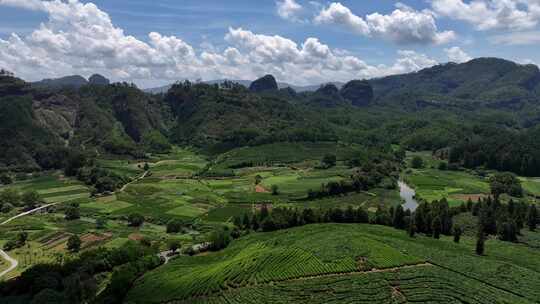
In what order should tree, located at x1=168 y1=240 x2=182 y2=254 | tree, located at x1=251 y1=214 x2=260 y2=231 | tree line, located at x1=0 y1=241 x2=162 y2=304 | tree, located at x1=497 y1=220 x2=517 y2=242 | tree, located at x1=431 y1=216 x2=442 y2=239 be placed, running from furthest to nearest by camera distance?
tree, located at x1=251 y1=214 x2=260 y2=231 → tree, located at x1=431 y1=216 x2=442 y2=239 → tree, located at x1=497 y1=220 x2=517 y2=242 → tree, located at x1=168 y1=240 x2=182 y2=254 → tree line, located at x1=0 y1=241 x2=162 y2=304

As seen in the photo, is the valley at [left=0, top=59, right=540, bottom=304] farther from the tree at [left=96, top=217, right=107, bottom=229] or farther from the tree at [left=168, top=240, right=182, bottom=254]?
the tree at [left=96, top=217, right=107, bottom=229]

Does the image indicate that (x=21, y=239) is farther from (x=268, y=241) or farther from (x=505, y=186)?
(x=505, y=186)

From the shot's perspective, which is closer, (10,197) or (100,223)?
(100,223)

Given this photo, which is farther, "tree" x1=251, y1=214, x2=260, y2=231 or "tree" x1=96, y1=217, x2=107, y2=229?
"tree" x1=96, y1=217, x2=107, y2=229

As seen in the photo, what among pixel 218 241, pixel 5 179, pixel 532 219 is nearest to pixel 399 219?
pixel 532 219

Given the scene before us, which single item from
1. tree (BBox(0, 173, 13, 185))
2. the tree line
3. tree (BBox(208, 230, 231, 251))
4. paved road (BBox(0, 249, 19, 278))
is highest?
tree (BBox(0, 173, 13, 185))

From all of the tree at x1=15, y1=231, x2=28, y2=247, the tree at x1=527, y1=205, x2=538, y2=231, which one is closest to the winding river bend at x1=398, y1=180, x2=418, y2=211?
the tree at x1=527, y1=205, x2=538, y2=231
